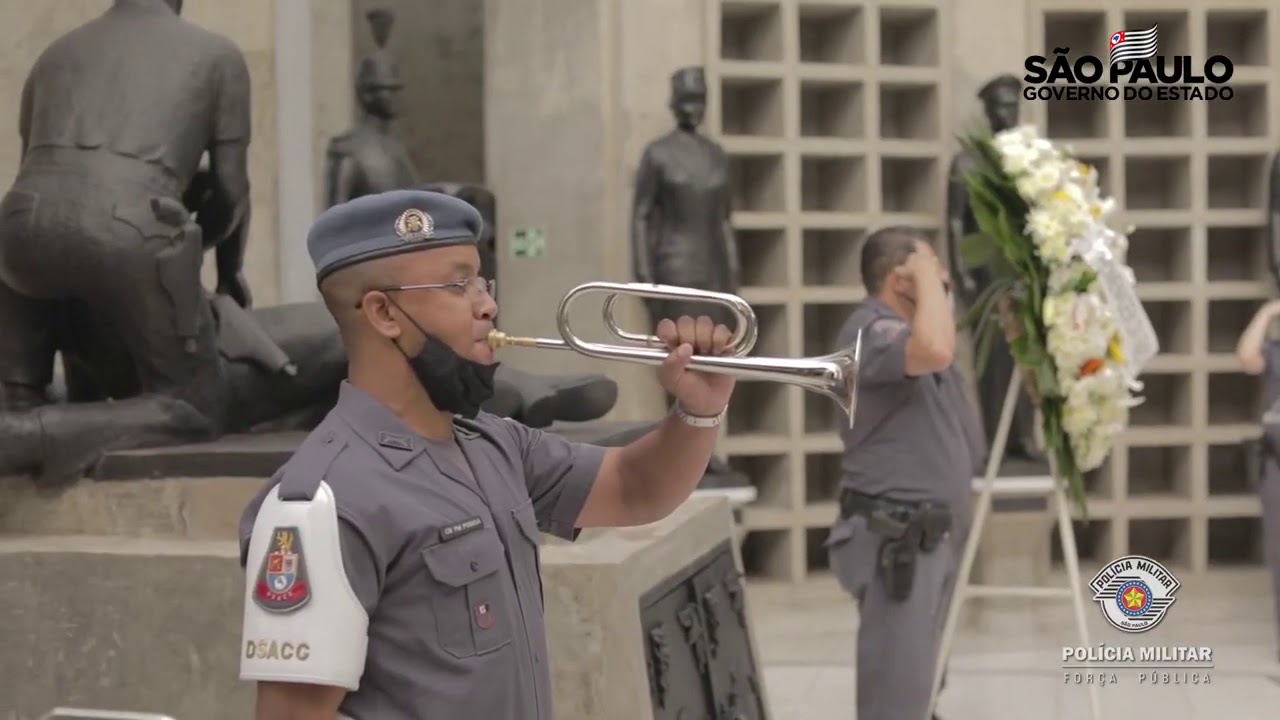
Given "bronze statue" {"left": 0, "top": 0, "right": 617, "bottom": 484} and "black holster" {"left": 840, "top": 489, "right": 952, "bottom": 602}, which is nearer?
"bronze statue" {"left": 0, "top": 0, "right": 617, "bottom": 484}

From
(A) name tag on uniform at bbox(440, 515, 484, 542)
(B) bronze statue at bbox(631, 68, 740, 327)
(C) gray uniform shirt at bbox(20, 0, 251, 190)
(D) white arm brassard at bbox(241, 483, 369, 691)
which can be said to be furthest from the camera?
(B) bronze statue at bbox(631, 68, 740, 327)

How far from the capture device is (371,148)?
6426 millimetres

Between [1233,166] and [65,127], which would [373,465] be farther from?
[1233,166]

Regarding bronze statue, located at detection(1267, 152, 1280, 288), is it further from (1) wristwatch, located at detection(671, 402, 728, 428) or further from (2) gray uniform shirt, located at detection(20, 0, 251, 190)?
(1) wristwatch, located at detection(671, 402, 728, 428)

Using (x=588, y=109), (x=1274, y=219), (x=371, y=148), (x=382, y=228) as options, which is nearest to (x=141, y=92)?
(x=382, y=228)

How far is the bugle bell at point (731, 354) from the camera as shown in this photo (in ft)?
5.82

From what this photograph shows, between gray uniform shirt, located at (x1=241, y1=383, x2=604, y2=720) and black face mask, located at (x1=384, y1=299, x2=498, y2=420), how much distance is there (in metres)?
0.05

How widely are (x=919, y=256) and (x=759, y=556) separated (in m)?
3.43

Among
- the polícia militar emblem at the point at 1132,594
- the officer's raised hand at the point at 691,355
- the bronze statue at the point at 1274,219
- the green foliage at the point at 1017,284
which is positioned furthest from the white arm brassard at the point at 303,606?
the bronze statue at the point at 1274,219

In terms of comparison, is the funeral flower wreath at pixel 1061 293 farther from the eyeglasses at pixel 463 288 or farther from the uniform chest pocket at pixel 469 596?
the uniform chest pocket at pixel 469 596

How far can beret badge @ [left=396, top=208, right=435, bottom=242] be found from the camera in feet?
5.56

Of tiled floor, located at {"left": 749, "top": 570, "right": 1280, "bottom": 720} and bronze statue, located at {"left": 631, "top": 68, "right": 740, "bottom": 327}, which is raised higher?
bronze statue, located at {"left": 631, "top": 68, "right": 740, "bottom": 327}

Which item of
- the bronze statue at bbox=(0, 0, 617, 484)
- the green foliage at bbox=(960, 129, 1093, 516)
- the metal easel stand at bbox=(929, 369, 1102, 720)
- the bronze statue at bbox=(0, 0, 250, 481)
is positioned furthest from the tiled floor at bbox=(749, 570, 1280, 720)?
the bronze statue at bbox=(0, 0, 250, 481)

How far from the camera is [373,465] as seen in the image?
1.63 m
